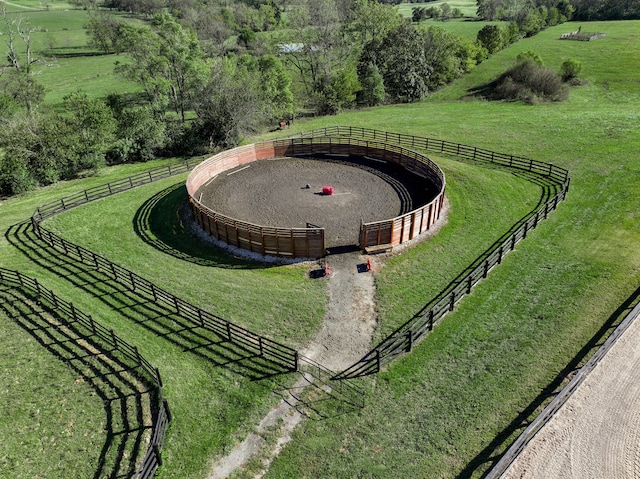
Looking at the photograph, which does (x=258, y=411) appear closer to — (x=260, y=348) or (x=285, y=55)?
(x=260, y=348)

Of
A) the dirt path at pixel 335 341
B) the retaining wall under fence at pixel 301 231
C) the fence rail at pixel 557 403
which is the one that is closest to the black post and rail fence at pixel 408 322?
the dirt path at pixel 335 341

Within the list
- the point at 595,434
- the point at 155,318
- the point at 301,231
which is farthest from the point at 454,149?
the point at 155,318

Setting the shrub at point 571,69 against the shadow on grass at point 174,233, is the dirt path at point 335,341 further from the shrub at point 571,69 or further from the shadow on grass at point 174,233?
the shrub at point 571,69

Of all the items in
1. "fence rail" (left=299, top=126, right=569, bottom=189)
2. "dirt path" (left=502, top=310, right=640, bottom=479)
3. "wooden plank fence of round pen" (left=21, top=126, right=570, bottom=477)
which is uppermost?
"fence rail" (left=299, top=126, right=569, bottom=189)

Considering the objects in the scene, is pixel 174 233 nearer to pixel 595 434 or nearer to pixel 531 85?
pixel 595 434

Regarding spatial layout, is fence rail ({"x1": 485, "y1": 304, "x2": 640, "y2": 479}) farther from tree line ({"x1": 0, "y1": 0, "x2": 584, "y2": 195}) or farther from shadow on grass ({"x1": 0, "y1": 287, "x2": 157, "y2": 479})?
tree line ({"x1": 0, "y1": 0, "x2": 584, "y2": 195})

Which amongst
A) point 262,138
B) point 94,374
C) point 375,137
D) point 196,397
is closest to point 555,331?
point 196,397

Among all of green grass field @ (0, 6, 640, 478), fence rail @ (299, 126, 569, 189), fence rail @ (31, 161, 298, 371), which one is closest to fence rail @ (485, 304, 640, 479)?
green grass field @ (0, 6, 640, 478)
